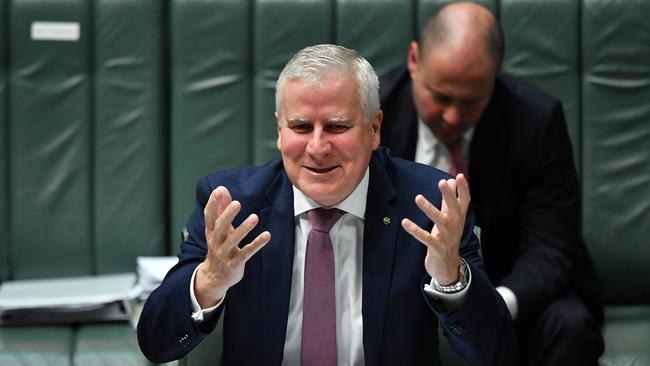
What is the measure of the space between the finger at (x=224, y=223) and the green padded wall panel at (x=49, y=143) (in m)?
1.60

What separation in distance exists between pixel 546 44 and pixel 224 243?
1877mm

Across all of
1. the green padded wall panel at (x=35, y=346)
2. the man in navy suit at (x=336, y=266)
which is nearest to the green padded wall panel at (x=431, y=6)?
the man in navy suit at (x=336, y=266)

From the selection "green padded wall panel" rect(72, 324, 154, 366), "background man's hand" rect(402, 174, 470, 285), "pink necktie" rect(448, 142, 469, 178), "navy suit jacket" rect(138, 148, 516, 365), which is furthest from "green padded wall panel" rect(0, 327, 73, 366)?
"background man's hand" rect(402, 174, 470, 285)

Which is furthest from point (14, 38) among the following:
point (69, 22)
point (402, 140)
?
point (402, 140)

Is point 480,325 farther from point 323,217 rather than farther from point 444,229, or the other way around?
point 323,217

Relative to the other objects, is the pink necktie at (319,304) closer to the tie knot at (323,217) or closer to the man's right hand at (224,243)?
the tie knot at (323,217)

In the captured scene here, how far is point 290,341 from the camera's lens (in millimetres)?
2170

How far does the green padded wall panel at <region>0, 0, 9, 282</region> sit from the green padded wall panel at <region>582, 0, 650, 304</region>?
6.48 feet

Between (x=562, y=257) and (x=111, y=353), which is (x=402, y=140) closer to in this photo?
(x=562, y=257)

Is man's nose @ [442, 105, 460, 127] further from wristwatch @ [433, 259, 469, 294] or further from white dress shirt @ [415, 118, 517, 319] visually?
wristwatch @ [433, 259, 469, 294]

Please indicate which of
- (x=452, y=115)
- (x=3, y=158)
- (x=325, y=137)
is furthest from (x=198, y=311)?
(x=3, y=158)

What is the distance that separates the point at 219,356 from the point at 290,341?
25 centimetres

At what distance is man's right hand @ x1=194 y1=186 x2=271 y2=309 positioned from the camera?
6.35 feet

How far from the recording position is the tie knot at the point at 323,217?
220 centimetres
